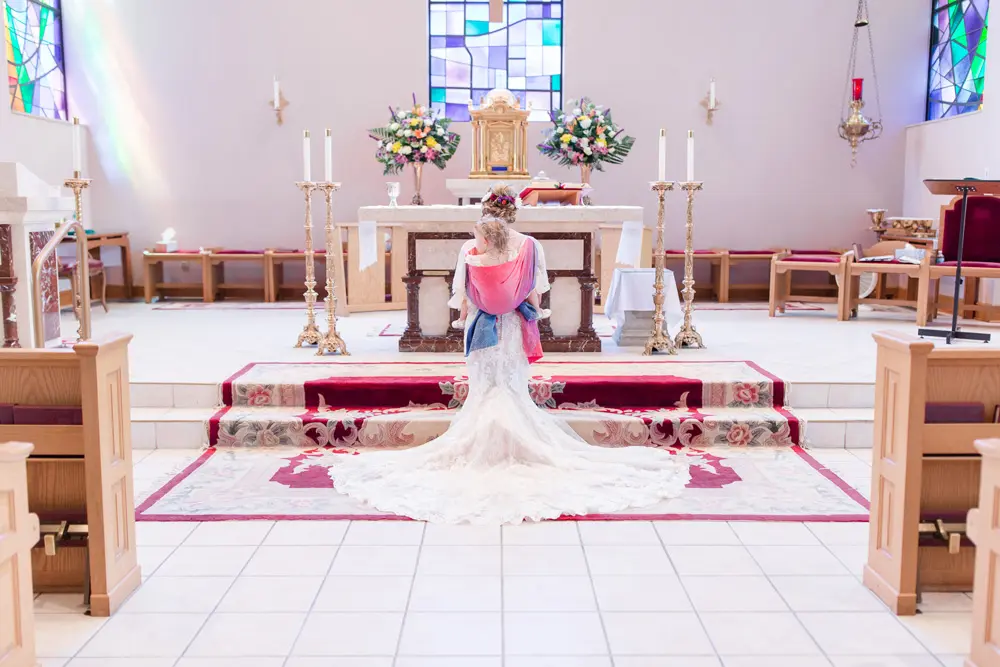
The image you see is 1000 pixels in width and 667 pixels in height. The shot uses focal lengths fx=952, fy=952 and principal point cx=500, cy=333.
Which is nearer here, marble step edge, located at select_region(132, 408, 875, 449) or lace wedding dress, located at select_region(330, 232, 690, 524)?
lace wedding dress, located at select_region(330, 232, 690, 524)

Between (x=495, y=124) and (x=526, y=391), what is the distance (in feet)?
14.1

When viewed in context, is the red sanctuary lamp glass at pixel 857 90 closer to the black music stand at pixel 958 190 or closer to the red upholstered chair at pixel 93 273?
→ the black music stand at pixel 958 190

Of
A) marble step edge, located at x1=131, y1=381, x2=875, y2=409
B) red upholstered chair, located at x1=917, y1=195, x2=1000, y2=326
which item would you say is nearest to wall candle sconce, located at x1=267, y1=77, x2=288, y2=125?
marble step edge, located at x1=131, y1=381, x2=875, y2=409

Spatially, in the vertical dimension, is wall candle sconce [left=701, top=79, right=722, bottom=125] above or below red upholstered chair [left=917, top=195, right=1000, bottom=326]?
above

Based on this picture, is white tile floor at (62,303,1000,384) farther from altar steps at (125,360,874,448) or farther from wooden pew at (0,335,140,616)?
wooden pew at (0,335,140,616)

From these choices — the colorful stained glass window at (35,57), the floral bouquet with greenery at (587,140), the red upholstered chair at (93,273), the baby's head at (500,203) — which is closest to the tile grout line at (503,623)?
the baby's head at (500,203)

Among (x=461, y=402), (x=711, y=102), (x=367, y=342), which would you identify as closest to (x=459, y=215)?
(x=367, y=342)

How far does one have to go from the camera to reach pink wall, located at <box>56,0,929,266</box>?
10867 mm

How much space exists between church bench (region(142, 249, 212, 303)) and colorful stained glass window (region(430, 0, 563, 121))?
3.27 m

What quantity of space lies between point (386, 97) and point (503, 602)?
852 cm

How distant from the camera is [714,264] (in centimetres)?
1130

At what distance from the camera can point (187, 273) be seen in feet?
37.3

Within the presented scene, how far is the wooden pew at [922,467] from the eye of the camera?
3346 mm

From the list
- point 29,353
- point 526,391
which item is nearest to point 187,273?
point 526,391
